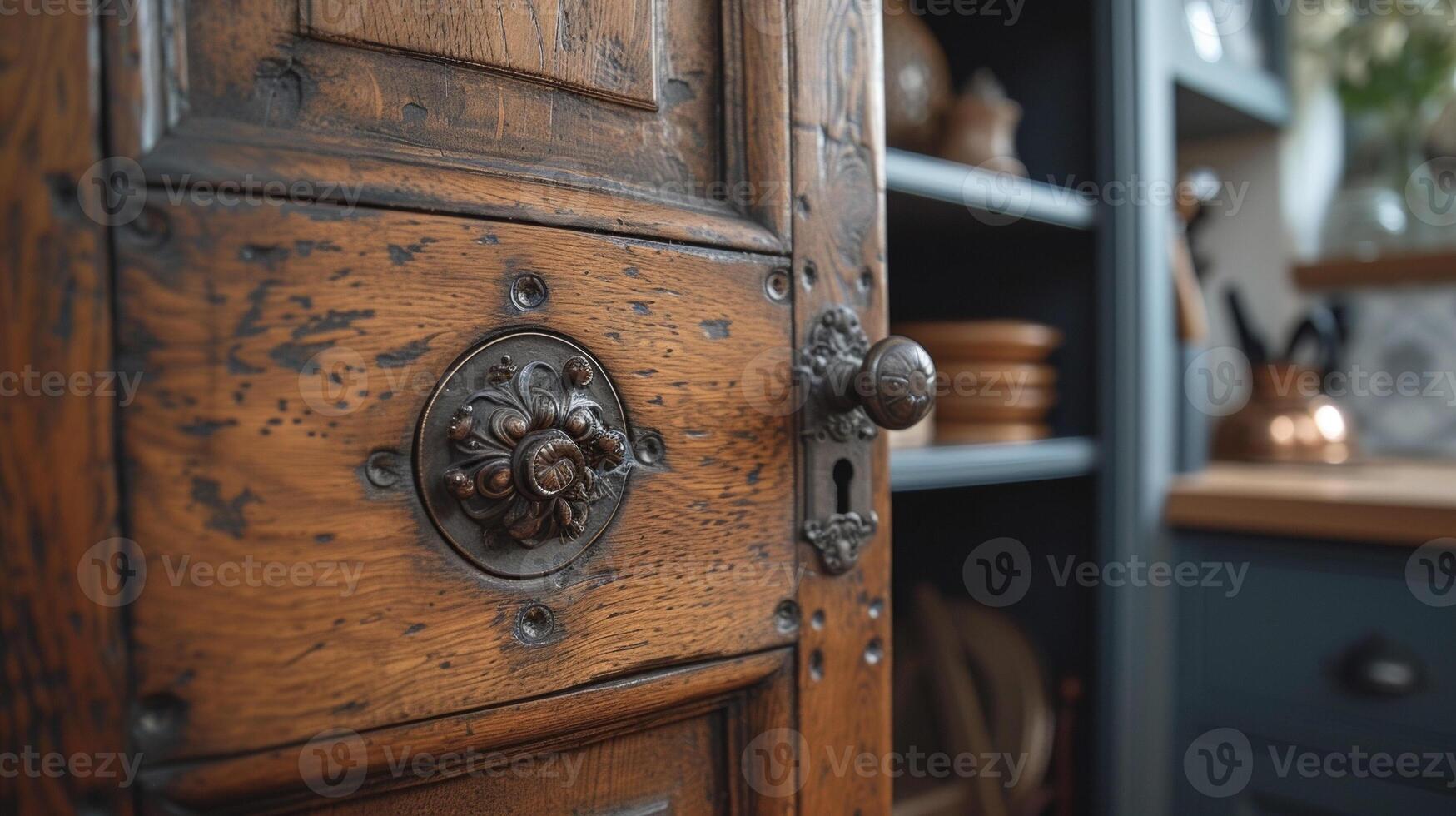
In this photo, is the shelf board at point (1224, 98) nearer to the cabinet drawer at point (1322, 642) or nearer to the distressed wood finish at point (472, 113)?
the cabinet drawer at point (1322, 642)

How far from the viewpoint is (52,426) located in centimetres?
28

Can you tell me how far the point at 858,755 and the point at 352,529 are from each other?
1.04 ft

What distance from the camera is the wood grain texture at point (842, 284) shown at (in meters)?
0.47

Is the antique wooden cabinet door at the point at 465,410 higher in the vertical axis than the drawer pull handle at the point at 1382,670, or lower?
higher

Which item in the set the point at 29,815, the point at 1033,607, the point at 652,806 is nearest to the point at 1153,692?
the point at 1033,607

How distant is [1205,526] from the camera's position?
976 mm

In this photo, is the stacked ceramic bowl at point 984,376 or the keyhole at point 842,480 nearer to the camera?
the keyhole at point 842,480

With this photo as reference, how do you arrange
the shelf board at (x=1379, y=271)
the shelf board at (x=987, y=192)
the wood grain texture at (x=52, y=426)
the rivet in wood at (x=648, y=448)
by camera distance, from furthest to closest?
the shelf board at (x=1379, y=271)
the shelf board at (x=987, y=192)
the rivet in wood at (x=648, y=448)
the wood grain texture at (x=52, y=426)

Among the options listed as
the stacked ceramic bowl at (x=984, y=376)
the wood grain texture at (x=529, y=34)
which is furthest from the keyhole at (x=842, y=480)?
the stacked ceramic bowl at (x=984, y=376)

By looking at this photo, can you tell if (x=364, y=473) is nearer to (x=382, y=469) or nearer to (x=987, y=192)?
(x=382, y=469)

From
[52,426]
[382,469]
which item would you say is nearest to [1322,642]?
[382,469]

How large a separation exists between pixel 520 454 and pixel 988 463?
0.61 metres

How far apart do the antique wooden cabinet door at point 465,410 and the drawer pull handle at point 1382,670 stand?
638 millimetres

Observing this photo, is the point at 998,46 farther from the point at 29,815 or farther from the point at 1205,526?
the point at 29,815
